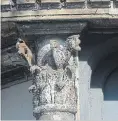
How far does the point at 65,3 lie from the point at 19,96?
5.39 ft

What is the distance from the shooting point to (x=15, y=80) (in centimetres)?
1020

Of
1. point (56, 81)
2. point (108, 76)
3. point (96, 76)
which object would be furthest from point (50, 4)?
point (108, 76)

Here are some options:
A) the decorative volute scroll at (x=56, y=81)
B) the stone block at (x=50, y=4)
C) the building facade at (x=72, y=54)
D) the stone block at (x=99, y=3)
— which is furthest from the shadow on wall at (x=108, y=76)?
the stone block at (x=50, y=4)

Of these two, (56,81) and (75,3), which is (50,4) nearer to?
(75,3)

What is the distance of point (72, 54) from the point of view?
9.09 metres

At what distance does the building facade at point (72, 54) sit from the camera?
901cm

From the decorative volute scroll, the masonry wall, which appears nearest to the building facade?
the decorative volute scroll

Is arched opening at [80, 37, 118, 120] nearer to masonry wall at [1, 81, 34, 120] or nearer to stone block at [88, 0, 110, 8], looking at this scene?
stone block at [88, 0, 110, 8]

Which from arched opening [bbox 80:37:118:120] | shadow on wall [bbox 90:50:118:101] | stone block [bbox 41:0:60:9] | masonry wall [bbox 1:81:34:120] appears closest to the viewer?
stone block [bbox 41:0:60:9]

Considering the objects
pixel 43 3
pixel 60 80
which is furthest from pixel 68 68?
pixel 43 3

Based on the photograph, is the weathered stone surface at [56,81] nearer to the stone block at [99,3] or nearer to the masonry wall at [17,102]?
the stone block at [99,3]

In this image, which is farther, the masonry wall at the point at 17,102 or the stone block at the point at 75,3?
the masonry wall at the point at 17,102

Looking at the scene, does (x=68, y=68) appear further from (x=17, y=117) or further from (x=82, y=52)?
(x=17, y=117)

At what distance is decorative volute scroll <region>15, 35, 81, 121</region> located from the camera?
8.95 metres
